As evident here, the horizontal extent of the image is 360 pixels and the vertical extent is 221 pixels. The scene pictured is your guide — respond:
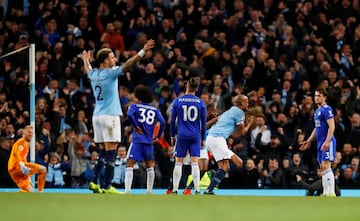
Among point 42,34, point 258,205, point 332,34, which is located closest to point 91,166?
point 42,34

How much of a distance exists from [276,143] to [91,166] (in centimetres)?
411

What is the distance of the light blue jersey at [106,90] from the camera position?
14.6m

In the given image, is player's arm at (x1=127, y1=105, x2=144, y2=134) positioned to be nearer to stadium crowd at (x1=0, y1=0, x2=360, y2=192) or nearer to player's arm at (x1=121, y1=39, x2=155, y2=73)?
player's arm at (x1=121, y1=39, x2=155, y2=73)

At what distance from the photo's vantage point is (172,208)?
10.8 metres

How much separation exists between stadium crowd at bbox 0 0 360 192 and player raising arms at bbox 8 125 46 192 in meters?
2.88

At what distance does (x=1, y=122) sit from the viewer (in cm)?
2048

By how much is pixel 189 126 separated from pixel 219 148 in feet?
2.90

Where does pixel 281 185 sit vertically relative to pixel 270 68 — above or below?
below

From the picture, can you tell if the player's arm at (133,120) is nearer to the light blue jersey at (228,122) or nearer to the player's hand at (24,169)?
the light blue jersey at (228,122)

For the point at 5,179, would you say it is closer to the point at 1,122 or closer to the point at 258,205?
the point at 1,122

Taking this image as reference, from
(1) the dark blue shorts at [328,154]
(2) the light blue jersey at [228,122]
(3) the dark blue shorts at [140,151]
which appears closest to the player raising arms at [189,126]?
(3) the dark blue shorts at [140,151]

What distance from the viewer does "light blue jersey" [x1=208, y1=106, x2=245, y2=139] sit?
1585cm

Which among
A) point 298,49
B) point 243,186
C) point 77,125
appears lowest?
point 243,186

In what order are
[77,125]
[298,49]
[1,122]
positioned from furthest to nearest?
[298,49] < [77,125] < [1,122]
